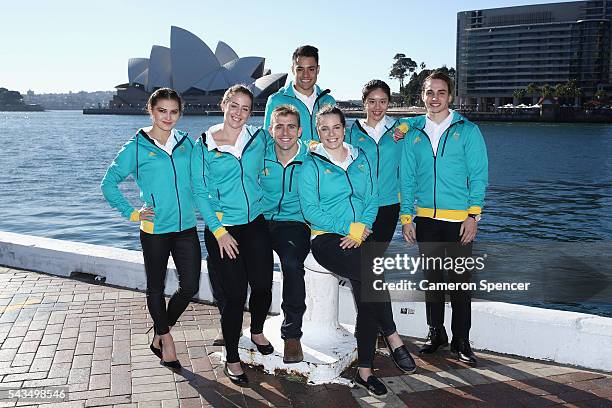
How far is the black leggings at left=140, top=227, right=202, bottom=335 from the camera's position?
3.90m

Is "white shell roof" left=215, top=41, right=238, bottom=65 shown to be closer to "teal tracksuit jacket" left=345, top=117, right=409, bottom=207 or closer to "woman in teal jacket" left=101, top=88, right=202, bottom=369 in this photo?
"teal tracksuit jacket" left=345, top=117, right=409, bottom=207

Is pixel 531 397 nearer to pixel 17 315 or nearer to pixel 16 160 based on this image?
pixel 17 315

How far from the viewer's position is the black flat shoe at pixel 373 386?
11.8 feet

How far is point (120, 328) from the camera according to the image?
470 centimetres

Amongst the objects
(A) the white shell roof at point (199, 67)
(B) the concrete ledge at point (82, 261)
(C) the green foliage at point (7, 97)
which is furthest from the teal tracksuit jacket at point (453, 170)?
(C) the green foliage at point (7, 97)

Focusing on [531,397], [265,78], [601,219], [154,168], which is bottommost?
[601,219]

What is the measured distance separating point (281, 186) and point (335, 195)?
40cm

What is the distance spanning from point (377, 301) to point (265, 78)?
358 ft

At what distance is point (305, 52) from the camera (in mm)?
4211

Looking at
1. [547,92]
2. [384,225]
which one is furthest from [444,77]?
[547,92]

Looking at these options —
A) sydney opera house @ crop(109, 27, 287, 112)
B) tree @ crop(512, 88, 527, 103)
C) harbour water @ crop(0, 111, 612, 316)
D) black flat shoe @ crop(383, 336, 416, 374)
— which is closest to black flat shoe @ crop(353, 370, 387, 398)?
black flat shoe @ crop(383, 336, 416, 374)

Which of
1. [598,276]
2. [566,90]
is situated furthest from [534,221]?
[566,90]

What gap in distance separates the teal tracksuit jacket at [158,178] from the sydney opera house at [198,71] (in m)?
90.3

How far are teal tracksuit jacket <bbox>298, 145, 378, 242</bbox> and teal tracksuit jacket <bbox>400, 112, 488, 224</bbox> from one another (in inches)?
20.2
